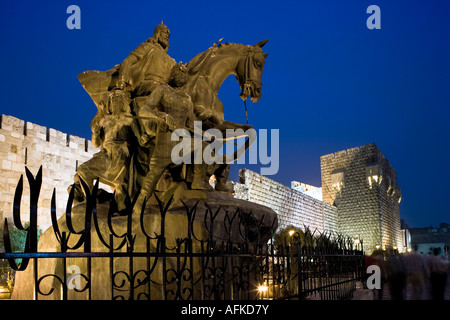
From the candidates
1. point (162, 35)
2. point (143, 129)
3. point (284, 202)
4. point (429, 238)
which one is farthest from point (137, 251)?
point (429, 238)

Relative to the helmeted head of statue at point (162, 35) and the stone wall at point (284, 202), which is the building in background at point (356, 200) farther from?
the helmeted head of statue at point (162, 35)

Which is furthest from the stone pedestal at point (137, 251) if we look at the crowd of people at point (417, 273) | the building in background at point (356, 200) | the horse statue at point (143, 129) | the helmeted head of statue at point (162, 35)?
the building in background at point (356, 200)

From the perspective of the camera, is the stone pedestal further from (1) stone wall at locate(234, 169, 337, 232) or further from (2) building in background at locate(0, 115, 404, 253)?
(1) stone wall at locate(234, 169, 337, 232)

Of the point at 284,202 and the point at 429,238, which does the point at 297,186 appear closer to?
the point at 284,202

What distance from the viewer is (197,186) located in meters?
4.44

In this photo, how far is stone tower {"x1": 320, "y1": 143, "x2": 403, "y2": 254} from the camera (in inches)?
1357

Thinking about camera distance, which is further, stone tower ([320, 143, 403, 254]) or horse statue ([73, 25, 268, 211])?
stone tower ([320, 143, 403, 254])

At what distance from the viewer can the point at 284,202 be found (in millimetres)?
27844

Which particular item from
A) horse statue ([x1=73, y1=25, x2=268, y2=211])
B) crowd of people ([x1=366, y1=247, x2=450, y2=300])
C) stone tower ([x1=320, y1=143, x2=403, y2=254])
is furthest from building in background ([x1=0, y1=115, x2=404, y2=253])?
horse statue ([x1=73, y1=25, x2=268, y2=211])

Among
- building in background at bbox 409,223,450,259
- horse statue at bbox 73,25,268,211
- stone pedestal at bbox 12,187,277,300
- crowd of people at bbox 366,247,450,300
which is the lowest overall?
building in background at bbox 409,223,450,259

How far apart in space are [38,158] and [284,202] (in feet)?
51.1

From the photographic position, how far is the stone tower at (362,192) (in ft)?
113

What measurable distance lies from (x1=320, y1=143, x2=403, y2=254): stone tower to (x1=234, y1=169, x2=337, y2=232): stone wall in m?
1.44
